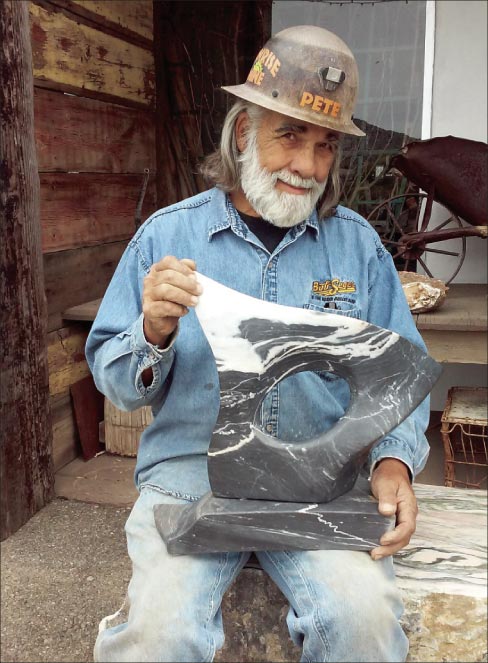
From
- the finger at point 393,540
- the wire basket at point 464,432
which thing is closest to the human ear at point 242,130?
the finger at point 393,540

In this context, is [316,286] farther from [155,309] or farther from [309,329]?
[155,309]

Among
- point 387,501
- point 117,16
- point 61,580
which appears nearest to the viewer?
point 387,501

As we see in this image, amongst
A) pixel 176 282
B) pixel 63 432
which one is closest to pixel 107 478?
pixel 63 432

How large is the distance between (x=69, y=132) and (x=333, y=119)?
6.47 ft

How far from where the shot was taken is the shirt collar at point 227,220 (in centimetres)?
167

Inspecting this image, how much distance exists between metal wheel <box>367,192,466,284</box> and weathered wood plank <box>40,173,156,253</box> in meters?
1.29

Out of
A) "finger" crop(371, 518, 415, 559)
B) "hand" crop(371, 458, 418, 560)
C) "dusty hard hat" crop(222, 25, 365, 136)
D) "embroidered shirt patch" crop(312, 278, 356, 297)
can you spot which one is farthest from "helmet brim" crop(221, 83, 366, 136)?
"finger" crop(371, 518, 415, 559)

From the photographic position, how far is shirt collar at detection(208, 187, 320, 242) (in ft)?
5.48

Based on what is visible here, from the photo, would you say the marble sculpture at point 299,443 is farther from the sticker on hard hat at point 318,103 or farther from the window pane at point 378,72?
the window pane at point 378,72

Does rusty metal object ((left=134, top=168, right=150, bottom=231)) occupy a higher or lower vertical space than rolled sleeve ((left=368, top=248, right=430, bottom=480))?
higher

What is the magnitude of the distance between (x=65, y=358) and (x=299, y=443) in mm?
2099

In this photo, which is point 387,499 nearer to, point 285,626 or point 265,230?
point 285,626

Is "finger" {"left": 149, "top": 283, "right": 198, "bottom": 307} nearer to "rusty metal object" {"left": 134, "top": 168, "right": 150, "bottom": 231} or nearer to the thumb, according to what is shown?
the thumb

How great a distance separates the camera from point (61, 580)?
2.47 meters
